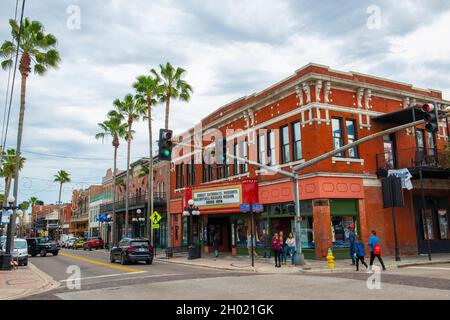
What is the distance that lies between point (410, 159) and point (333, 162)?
5.96m

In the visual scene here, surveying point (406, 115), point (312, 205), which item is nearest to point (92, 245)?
point (312, 205)

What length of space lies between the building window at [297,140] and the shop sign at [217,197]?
502 centimetres

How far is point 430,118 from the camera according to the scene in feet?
42.6

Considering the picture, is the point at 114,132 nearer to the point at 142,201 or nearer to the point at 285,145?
the point at 142,201

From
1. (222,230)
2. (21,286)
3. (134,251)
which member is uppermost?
(222,230)

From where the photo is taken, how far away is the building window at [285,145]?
25.1 metres

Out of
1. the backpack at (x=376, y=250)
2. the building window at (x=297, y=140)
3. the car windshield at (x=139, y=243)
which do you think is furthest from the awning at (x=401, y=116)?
the car windshield at (x=139, y=243)

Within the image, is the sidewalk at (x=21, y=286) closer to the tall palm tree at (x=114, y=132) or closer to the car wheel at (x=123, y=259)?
the car wheel at (x=123, y=259)

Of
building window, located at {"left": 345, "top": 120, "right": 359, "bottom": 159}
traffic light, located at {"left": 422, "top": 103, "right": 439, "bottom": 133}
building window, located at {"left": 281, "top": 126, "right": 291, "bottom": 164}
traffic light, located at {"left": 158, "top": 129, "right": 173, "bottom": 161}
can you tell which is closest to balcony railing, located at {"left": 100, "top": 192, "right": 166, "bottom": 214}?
building window, located at {"left": 281, "top": 126, "right": 291, "bottom": 164}

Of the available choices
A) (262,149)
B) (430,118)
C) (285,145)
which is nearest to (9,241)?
(262,149)

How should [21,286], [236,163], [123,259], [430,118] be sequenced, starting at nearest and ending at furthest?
[430,118]
[21,286]
[123,259]
[236,163]

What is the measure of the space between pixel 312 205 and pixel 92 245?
36.4m

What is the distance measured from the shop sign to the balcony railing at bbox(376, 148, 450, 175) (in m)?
9.15
